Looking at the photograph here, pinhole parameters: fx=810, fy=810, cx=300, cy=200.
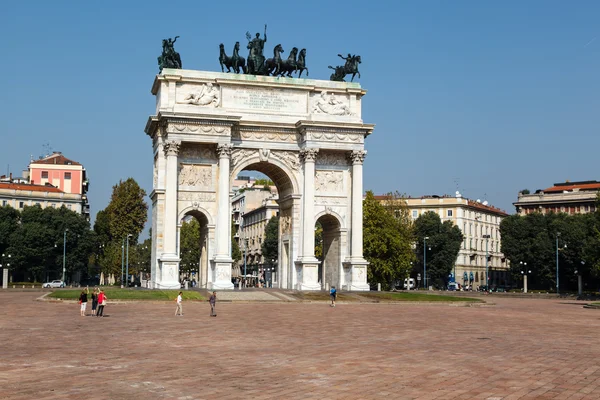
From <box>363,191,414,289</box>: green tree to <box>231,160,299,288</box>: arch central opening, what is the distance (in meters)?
10.00

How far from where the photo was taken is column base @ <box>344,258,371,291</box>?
6284 cm

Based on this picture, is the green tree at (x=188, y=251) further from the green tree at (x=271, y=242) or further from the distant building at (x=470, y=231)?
the distant building at (x=470, y=231)

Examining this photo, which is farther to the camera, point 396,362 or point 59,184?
point 59,184

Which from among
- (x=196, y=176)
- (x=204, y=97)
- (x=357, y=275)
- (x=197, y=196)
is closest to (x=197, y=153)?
(x=196, y=176)

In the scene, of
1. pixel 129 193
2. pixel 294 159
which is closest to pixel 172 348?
pixel 294 159

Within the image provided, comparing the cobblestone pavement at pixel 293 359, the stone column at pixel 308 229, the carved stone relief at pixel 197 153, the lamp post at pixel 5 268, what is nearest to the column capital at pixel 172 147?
the carved stone relief at pixel 197 153

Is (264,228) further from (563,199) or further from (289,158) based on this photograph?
(289,158)

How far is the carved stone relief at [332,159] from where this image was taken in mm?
64250

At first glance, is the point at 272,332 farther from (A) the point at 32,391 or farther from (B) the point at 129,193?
(B) the point at 129,193

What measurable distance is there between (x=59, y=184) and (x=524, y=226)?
80333mm

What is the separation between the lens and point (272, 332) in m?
29.6

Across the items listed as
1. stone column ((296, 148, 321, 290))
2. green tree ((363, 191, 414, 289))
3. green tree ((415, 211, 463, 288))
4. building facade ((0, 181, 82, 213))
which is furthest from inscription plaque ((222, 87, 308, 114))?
building facade ((0, 181, 82, 213))

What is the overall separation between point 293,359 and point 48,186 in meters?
122

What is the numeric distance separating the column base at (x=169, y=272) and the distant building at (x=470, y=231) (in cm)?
7845
